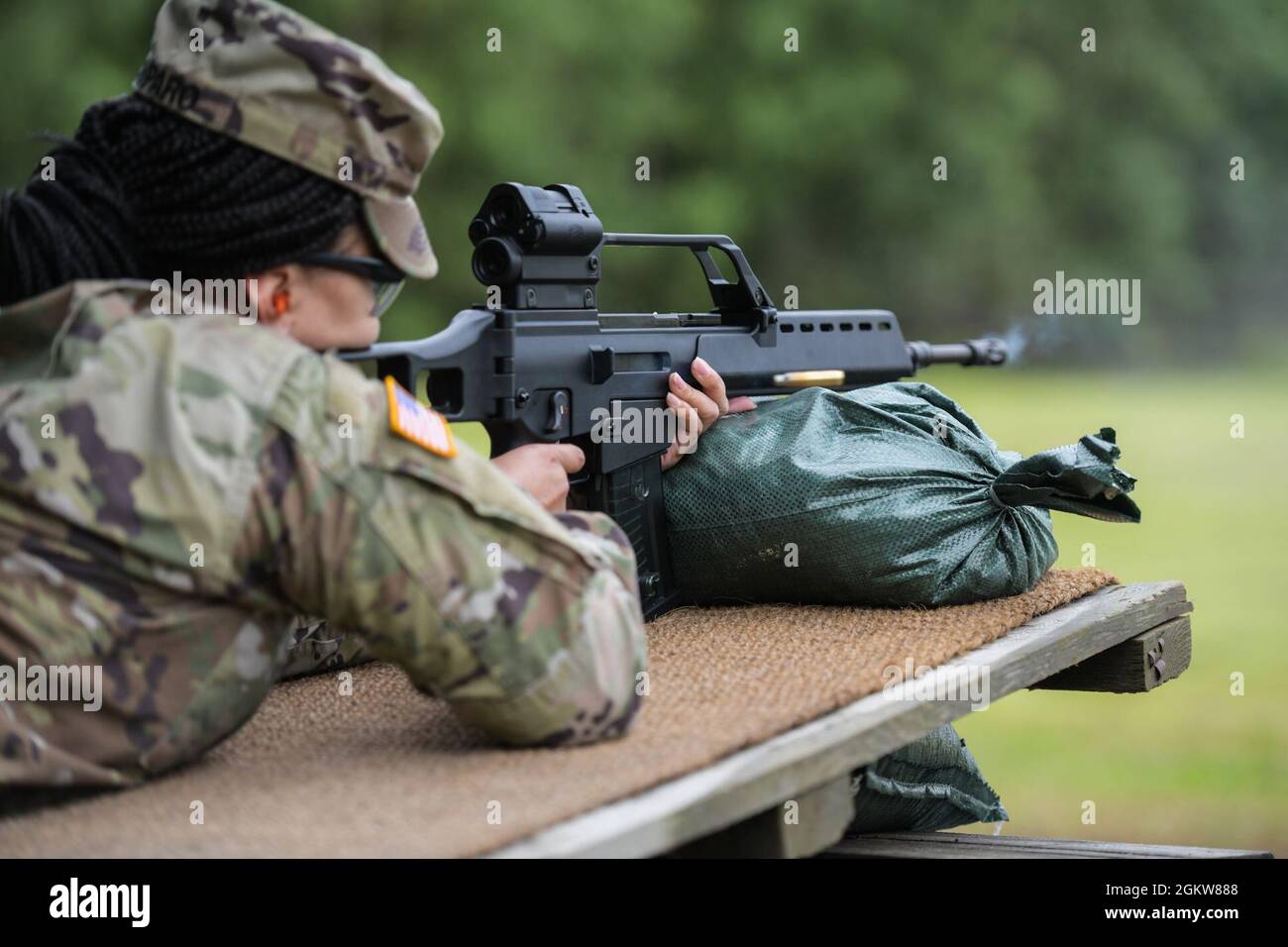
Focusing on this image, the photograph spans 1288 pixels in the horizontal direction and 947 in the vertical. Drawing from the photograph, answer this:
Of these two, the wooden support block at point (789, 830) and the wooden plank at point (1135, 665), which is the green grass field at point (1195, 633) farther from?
the wooden support block at point (789, 830)

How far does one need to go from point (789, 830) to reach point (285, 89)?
96 cm

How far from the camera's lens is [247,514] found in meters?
1.55

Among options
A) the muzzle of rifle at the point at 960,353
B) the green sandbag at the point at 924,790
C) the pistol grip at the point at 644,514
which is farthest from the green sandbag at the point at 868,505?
the muzzle of rifle at the point at 960,353

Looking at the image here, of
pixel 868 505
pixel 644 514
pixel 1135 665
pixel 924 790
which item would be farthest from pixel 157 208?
pixel 1135 665

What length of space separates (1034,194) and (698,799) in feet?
48.9

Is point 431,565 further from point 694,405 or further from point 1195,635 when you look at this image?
point 1195,635

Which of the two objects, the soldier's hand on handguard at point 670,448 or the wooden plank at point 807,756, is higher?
the soldier's hand on handguard at point 670,448

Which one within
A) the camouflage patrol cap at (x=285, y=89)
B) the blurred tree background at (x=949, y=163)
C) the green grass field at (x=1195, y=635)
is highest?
the blurred tree background at (x=949, y=163)

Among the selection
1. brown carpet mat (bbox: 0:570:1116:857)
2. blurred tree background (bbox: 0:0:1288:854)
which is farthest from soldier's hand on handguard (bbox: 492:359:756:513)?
blurred tree background (bbox: 0:0:1288:854)

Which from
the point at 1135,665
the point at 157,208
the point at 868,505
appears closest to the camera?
the point at 157,208

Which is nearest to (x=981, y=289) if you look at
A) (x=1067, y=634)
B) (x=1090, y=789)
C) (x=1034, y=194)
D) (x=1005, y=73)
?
(x=1034, y=194)

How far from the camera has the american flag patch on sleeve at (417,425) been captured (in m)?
1.60
